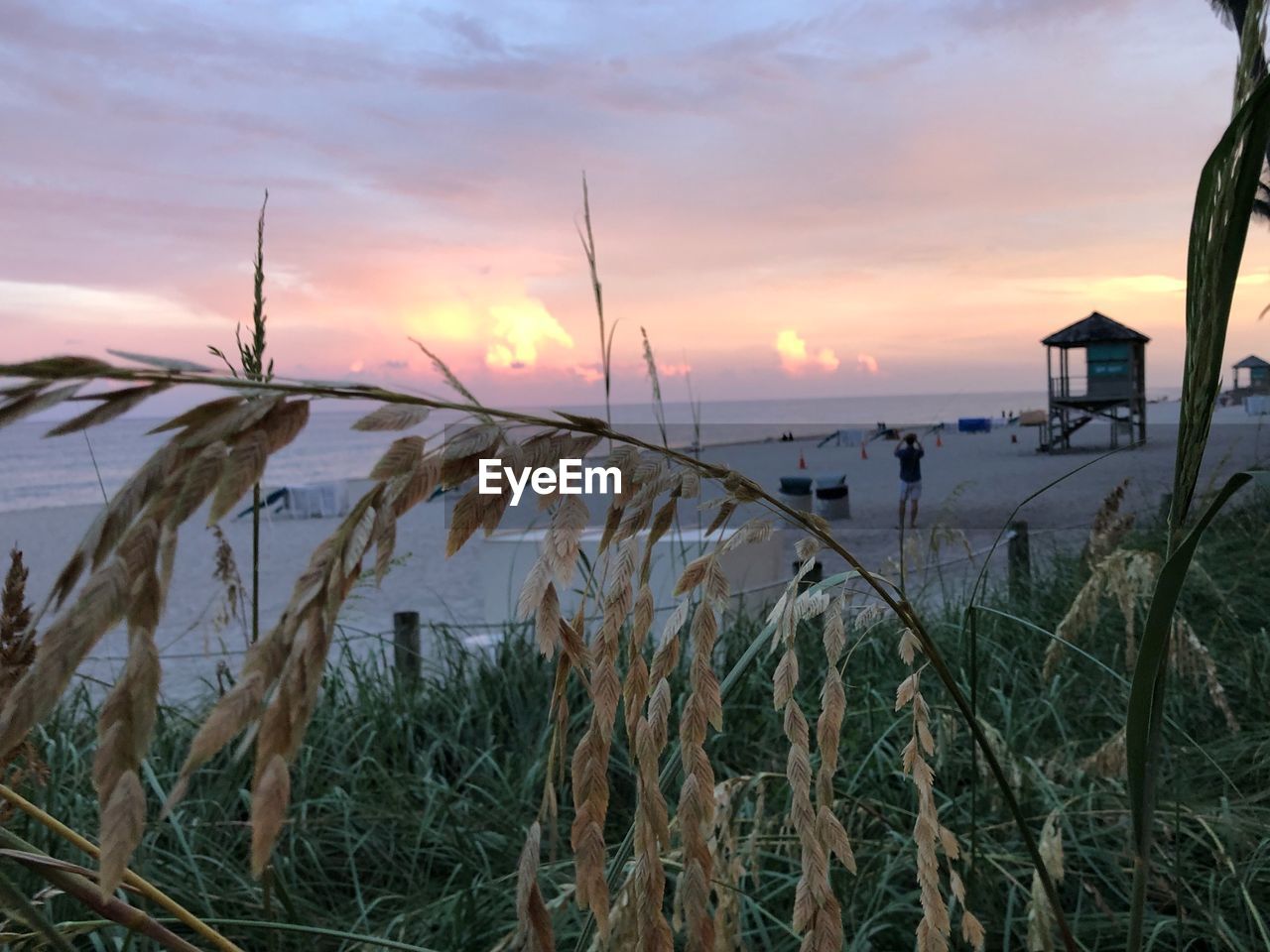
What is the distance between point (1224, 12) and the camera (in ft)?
52.9

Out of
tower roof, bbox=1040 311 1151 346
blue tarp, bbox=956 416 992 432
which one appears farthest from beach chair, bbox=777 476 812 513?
blue tarp, bbox=956 416 992 432

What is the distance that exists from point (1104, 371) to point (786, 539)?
18536 mm

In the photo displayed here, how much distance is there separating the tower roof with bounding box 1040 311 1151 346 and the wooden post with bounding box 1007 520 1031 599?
22619 millimetres

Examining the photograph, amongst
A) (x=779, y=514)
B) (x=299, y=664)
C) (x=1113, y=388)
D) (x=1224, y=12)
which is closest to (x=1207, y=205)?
(x=779, y=514)

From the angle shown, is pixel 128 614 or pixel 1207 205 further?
pixel 1207 205

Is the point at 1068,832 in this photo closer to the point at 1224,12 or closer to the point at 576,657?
the point at 576,657

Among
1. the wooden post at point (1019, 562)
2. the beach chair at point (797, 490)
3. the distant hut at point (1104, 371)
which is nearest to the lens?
the wooden post at point (1019, 562)

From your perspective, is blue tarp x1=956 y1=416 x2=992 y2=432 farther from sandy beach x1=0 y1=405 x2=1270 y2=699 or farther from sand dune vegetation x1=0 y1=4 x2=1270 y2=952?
sand dune vegetation x1=0 y1=4 x2=1270 y2=952

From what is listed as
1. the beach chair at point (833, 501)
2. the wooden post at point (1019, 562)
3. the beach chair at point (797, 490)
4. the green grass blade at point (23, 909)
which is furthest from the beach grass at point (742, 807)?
the beach chair at point (833, 501)

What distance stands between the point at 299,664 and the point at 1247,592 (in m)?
4.82

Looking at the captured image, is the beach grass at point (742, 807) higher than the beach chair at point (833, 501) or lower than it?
higher

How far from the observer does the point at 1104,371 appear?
26.5m

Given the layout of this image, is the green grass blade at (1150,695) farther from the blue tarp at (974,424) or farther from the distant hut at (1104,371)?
the blue tarp at (974,424)

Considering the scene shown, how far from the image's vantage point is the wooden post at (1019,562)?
17.1 ft
